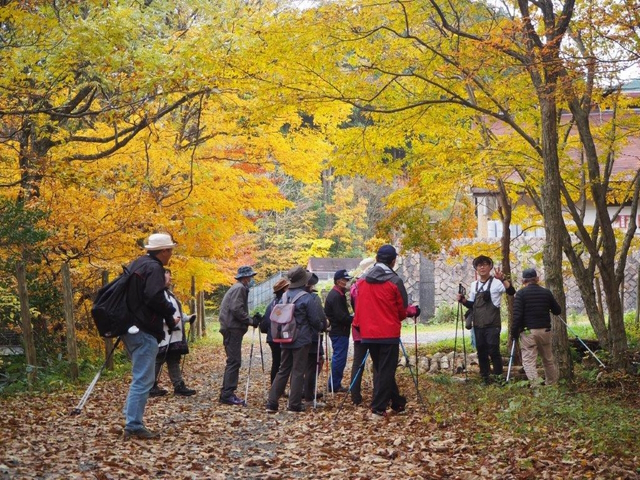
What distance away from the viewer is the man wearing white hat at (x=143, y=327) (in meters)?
7.36

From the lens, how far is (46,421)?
8.62m

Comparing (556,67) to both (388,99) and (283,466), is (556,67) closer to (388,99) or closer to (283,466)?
(388,99)

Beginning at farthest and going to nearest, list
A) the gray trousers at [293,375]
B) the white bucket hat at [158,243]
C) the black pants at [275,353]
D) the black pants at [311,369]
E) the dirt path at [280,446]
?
the black pants at [275,353] < the black pants at [311,369] < the gray trousers at [293,375] < the white bucket hat at [158,243] < the dirt path at [280,446]

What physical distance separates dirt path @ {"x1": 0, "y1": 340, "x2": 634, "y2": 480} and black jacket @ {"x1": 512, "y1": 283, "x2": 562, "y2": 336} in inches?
63.4

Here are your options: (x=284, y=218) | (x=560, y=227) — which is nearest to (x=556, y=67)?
(x=560, y=227)

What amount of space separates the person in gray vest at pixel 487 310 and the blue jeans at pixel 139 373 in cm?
578

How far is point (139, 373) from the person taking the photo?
7.46m

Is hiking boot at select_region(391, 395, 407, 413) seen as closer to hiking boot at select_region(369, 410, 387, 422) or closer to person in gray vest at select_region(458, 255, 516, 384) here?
hiking boot at select_region(369, 410, 387, 422)

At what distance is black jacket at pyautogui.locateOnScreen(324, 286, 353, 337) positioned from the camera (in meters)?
11.5

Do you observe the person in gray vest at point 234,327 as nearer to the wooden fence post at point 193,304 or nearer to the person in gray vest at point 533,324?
the person in gray vest at point 533,324

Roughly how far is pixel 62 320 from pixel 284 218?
81.1 feet

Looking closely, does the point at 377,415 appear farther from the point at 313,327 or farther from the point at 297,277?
the point at 297,277

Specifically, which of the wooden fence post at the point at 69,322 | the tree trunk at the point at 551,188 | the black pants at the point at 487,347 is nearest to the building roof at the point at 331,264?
the wooden fence post at the point at 69,322

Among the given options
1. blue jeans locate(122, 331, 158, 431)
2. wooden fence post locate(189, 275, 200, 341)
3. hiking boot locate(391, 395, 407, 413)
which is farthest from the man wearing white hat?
wooden fence post locate(189, 275, 200, 341)
